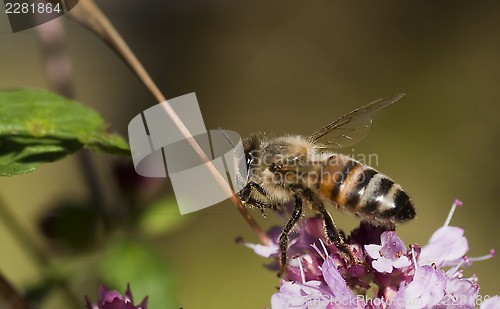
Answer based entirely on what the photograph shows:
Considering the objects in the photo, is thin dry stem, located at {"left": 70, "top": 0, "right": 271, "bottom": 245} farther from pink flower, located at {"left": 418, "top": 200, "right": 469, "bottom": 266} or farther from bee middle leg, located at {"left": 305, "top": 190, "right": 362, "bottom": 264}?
pink flower, located at {"left": 418, "top": 200, "right": 469, "bottom": 266}

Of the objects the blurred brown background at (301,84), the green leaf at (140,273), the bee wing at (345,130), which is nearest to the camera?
the bee wing at (345,130)

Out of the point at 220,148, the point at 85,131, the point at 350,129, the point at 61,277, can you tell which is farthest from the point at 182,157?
the point at 61,277

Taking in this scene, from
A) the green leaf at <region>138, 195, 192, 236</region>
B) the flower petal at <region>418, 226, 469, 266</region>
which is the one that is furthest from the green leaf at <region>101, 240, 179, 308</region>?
the flower petal at <region>418, 226, 469, 266</region>

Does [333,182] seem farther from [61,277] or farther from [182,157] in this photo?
[61,277]

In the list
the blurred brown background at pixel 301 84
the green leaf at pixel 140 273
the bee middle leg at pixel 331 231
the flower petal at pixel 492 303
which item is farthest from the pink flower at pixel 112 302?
the blurred brown background at pixel 301 84

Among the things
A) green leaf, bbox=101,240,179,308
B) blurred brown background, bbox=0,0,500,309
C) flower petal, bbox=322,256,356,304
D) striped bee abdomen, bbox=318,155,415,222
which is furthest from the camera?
blurred brown background, bbox=0,0,500,309

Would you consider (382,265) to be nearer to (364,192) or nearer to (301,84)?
(364,192)

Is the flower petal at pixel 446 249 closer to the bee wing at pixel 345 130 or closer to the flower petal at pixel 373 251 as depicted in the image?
the flower petal at pixel 373 251
